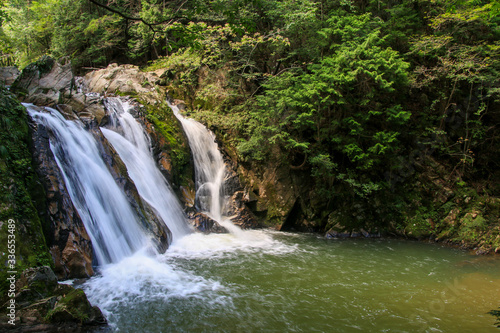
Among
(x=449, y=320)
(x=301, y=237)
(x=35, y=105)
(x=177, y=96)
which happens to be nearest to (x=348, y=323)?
(x=449, y=320)

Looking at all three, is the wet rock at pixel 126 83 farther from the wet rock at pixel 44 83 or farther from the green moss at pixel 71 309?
the green moss at pixel 71 309

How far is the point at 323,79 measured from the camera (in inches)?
381

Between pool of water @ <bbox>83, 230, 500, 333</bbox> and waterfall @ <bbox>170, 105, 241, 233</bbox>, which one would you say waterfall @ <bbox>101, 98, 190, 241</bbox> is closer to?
pool of water @ <bbox>83, 230, 500, 333</bbox>

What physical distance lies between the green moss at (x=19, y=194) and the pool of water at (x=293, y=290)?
1.25 meters

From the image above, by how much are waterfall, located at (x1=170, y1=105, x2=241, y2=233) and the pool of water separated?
2.01 metres

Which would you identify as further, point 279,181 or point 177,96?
point 177,96

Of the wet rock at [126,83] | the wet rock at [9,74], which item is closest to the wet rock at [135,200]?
the wet rock at [126,83]

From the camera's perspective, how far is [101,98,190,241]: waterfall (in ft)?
27.9

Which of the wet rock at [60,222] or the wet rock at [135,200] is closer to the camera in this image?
the wet rock at [60,222]

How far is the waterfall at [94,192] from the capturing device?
240 inches

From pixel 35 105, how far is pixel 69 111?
78 cm

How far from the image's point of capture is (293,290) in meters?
5.72

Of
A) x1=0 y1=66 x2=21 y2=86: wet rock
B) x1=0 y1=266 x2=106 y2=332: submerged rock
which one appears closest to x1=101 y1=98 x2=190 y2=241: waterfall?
x1=0 y1=66 x2=21 y2=86: wet rock

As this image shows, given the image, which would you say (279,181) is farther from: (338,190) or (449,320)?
(449,320)
